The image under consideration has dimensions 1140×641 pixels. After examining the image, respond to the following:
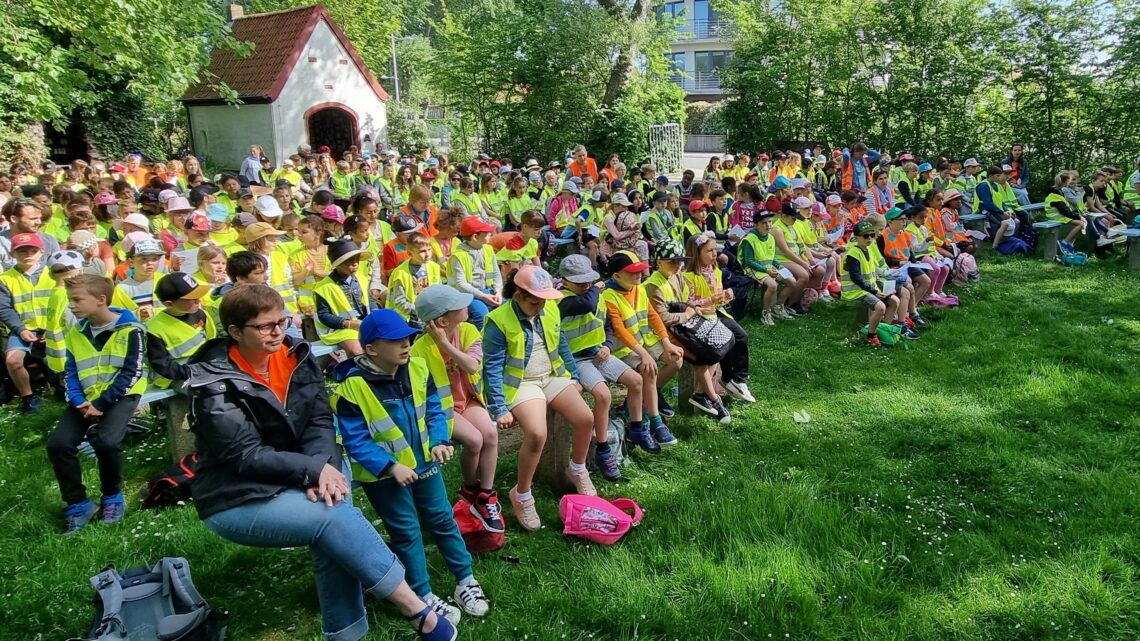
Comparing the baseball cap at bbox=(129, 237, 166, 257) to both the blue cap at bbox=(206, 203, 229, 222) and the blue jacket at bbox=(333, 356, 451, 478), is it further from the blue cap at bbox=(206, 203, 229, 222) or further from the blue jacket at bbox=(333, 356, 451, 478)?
the blue jacket at bbox=(333, 356, 451, 478)

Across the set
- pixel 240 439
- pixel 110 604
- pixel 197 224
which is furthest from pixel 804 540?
pixel 197 224

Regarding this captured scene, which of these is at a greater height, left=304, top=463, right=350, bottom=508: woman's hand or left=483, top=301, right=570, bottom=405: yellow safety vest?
left=483, top=301, right=570, bottom=405: yellow safety vest

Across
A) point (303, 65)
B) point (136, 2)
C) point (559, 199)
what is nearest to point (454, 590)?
point (559, 199)

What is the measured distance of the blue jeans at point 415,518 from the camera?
3.54 metres

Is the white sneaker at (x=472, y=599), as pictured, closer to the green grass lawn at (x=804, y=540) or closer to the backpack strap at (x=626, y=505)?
the green grass lawn at (x=804, y=540)

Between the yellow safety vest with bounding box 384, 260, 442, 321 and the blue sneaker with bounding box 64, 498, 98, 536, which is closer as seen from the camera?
the blue sneaker with bounding box 64, 498, 98, 536

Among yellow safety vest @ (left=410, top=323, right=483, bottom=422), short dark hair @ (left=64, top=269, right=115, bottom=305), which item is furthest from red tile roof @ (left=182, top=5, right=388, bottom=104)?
yellow safety vest @ (left=410, top=323, right=483, bottom=422)

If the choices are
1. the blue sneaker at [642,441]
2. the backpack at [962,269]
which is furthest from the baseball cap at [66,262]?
the backpack at [962,269]

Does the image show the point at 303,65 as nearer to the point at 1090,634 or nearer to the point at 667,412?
the point at 667,412

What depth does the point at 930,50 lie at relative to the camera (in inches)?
724

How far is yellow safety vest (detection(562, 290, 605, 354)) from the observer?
529cm

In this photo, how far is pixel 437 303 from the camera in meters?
4.11

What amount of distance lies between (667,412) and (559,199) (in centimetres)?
701

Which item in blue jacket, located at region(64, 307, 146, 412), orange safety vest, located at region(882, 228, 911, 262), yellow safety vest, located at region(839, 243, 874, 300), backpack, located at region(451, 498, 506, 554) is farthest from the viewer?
orange safety vest, located at region(882, 228, 911, 262)
